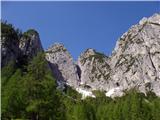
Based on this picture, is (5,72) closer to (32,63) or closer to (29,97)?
(32,63)

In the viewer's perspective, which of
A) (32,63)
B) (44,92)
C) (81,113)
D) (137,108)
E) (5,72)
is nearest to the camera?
(44,92)

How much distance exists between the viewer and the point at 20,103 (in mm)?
→ 55281

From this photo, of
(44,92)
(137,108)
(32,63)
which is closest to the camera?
(44,92)

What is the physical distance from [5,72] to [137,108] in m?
31.9

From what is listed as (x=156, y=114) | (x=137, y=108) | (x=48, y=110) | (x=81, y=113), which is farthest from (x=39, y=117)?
(x=156, y=114)

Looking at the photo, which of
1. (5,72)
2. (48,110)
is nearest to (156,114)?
(5,72)

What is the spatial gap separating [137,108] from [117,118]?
594 centimetres

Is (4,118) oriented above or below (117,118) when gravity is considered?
below

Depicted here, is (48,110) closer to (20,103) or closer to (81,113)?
(20,103)

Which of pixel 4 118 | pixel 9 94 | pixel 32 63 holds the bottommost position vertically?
pixel 4 118

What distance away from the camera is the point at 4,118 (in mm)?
54719

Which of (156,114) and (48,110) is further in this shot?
(156,114)

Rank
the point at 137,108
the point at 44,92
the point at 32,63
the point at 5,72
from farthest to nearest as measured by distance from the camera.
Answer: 1. the point at 137,108
2. the point at 5,72
3. the point at 32,63
4. the point at 44,92

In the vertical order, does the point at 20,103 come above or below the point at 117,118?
below
